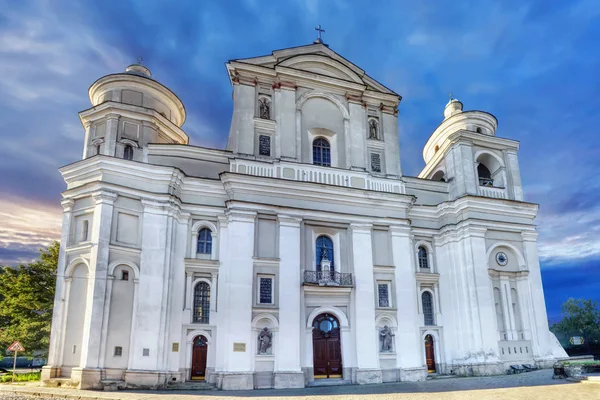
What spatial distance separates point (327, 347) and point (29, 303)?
18909 mm

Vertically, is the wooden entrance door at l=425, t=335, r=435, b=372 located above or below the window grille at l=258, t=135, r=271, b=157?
below

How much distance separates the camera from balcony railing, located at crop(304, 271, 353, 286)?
23.5 meters

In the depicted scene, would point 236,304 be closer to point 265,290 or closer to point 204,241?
point 265,290

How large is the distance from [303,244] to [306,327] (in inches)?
166

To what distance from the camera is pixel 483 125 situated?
Answer: 3122cm

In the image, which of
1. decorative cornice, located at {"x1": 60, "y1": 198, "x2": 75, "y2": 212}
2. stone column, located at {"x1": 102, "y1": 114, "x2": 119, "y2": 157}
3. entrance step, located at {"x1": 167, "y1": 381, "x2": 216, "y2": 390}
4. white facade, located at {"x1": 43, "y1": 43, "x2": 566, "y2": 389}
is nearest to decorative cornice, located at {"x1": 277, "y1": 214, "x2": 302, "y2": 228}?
white facade, located at {"x1": 43, "y1": 43, "x2": 566, "y2": 389}

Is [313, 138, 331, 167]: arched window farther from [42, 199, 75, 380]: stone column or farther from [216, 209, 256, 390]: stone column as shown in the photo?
[42, 199, 75, 380]: stone column

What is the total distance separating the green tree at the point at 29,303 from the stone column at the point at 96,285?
10.7m

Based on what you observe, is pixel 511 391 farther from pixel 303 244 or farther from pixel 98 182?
pixel 98 182

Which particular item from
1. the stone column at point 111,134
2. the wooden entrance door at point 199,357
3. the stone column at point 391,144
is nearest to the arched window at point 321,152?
the stone column at point 391,144

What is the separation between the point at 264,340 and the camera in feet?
71.8

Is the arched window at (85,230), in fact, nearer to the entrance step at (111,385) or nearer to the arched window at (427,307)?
the entrance step at (111,385)

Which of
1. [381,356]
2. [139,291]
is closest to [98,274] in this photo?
[139,291]

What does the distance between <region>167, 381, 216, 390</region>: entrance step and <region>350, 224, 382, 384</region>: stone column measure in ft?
23.7
